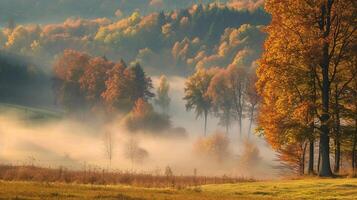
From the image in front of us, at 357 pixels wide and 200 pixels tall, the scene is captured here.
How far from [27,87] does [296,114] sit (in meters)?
129

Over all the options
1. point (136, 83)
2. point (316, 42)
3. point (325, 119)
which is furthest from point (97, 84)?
point (316, 42)

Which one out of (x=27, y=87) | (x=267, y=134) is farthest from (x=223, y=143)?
(x=27, y=87)

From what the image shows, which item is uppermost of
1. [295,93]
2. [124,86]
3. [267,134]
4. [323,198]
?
[124,86]

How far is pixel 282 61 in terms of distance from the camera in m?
38.0

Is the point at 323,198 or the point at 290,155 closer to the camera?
the point at 323,198

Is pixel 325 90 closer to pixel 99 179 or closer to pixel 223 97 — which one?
pixel 99 179

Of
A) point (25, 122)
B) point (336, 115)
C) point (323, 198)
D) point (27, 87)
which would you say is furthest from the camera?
point (27, 87)

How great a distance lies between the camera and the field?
76.1ft

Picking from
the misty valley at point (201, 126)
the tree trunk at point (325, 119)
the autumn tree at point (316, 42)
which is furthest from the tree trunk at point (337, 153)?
the autumn tree at point (316, 42)

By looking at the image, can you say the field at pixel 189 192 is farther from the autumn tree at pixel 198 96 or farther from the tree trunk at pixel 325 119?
the autumn tree at pixel 198 96

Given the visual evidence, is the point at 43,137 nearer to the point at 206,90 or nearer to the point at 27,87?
the point at 206,90

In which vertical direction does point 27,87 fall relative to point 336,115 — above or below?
above

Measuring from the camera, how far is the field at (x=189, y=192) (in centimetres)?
2319

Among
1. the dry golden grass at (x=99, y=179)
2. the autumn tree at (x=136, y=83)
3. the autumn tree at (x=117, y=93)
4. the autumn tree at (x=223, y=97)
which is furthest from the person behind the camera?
the autumn tree at (x=223, y=97)
